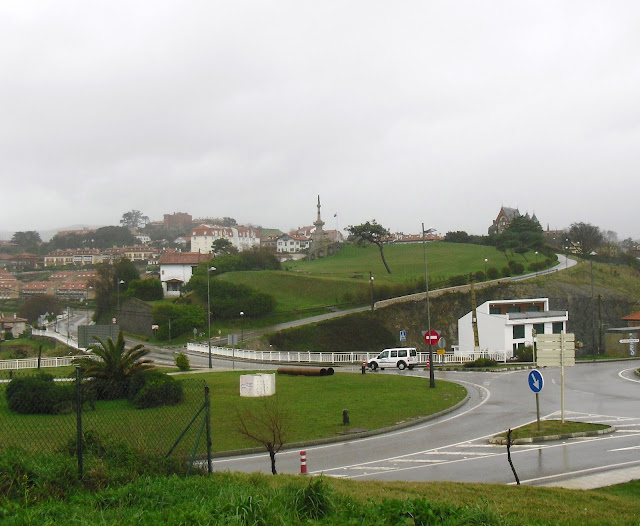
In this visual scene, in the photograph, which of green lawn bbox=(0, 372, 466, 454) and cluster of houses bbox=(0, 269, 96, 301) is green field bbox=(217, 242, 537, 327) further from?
green lawn bbox=(0, 372, 466, 454)

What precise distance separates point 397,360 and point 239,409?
74.0 feet

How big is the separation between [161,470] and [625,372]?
32.3 meters

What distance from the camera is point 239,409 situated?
20.9 m

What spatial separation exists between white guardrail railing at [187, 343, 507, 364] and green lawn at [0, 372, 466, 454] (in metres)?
14.0

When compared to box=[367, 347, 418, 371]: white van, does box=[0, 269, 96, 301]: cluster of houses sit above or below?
above

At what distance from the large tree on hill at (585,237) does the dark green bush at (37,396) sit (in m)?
127

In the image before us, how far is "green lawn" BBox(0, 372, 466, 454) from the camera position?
398 inches

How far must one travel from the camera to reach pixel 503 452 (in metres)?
15.1

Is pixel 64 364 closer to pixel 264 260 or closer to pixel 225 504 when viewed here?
pixel 225 504

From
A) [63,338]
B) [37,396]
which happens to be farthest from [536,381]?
[63,338]

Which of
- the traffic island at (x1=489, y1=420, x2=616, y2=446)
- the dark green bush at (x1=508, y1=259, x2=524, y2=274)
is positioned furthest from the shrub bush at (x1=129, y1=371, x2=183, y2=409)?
the dark green bush at (x1=508, y1=259, x2=524, y2=274)

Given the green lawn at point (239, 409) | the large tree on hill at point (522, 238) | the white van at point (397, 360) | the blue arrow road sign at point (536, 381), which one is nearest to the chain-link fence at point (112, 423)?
the green lawn at point (239, 409)

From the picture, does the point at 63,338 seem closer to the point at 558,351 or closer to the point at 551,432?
the point at 558,351

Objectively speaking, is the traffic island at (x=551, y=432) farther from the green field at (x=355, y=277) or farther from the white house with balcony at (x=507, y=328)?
the green field at (x=355, y=277)
